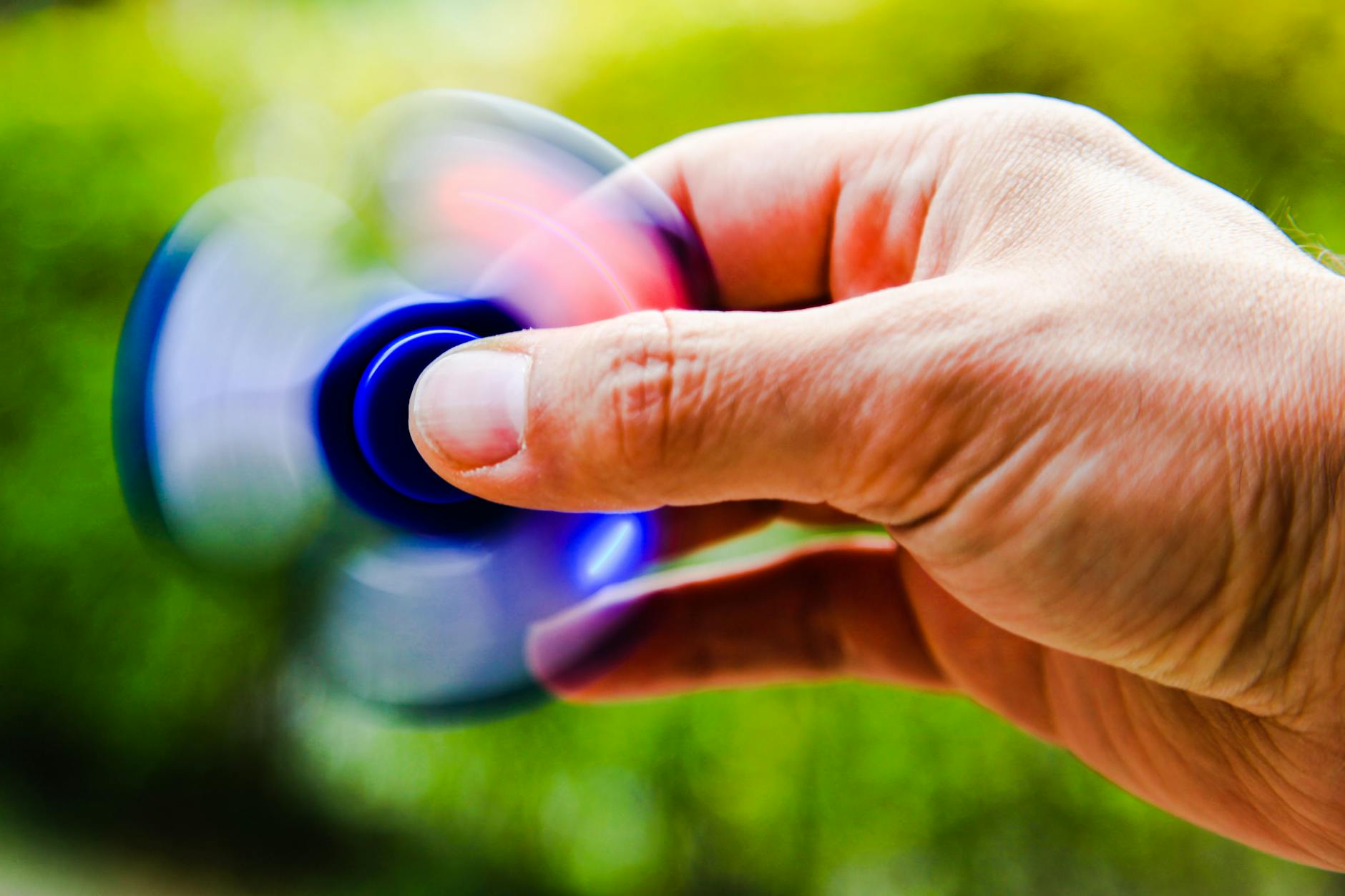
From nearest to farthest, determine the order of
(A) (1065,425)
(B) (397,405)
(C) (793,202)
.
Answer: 1. (A) (1065,425)
2. (B) (397,405)
3. (C) (793,202)

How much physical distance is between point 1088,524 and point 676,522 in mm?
398

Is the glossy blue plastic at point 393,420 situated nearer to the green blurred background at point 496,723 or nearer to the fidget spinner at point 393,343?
the fidget spinner at point 393,343

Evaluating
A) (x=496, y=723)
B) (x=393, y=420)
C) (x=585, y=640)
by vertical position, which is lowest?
(x=496, y=723)

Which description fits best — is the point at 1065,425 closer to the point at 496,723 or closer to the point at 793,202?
the point at 793,202

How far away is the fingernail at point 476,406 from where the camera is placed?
1.63 feet

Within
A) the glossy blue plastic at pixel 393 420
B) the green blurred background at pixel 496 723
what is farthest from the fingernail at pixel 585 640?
the green blurred background at pixel 496 723

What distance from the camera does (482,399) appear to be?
1.65ft

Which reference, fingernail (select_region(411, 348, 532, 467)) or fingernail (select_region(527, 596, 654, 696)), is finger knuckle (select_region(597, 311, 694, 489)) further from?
fingernail (select_region(527, 596, 654, 696))

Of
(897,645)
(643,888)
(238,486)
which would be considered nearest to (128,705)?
(643,888)

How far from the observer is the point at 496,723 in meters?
1.34

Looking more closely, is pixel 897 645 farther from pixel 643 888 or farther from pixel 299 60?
pixel 299 60

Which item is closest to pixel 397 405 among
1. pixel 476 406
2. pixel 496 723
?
pixel 476 406

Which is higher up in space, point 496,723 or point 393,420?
point 393,420

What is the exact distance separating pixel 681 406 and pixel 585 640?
0.41m
